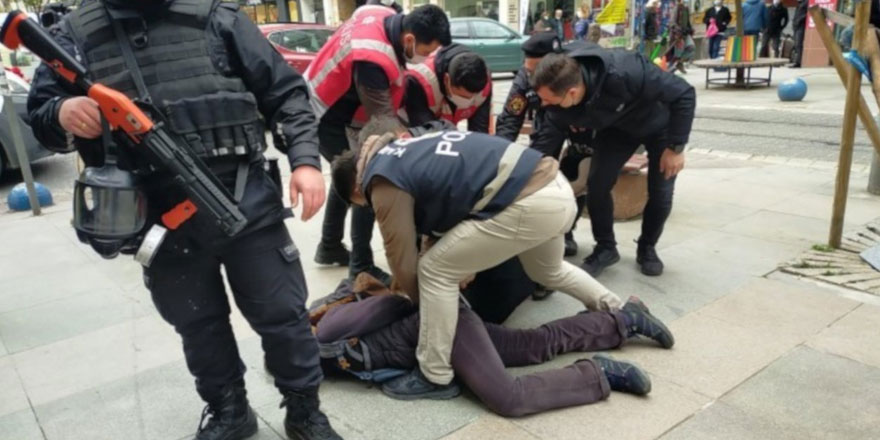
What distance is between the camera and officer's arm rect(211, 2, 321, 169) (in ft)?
6.75

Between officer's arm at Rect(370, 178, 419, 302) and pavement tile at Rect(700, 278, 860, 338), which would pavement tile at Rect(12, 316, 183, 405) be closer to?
officer's arm at Rect(370, 178, 419, 302)

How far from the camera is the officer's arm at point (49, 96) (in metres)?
1.94

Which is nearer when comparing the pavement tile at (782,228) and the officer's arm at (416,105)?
the officer's arm at (416,105)

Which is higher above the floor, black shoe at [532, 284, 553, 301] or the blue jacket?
the blue jacket

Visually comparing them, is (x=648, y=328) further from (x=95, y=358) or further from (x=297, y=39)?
(x=297, y=39)

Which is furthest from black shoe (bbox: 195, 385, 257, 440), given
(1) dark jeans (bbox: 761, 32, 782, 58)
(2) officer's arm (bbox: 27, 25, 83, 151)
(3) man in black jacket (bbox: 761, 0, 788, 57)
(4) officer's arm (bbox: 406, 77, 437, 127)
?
(1) dark jeans (bbox: 761, 32, 782, 58)

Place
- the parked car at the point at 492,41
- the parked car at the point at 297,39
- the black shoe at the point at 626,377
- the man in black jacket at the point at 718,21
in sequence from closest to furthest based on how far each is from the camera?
the black shoe at the point at 626,377 < the parked car at the point at 297,39 < the parked car at the point at 492,41 < the man in black jacket at the point at 718,21

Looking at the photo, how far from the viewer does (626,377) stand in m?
2.58

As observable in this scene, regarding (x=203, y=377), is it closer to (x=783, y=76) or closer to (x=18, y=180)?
(x=18, y=180)

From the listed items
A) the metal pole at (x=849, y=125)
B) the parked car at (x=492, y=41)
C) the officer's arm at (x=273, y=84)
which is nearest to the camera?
the officer's arm at (x=273, y=84)

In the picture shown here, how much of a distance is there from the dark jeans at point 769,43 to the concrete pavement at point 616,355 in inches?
477

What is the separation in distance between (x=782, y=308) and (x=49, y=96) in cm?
322

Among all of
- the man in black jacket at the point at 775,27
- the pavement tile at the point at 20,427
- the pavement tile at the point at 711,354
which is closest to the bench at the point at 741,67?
the man in black jacket at the point at 775,27

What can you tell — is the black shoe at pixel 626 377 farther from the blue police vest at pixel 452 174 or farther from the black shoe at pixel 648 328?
the blue police vest at pixel 452 174
